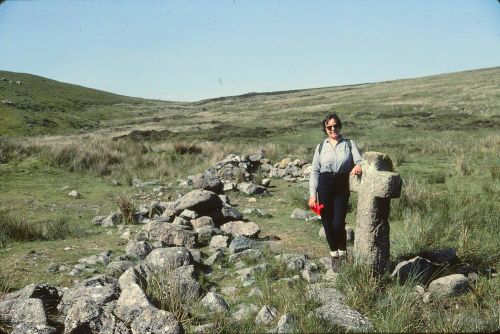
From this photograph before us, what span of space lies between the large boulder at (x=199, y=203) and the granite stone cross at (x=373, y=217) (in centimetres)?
374

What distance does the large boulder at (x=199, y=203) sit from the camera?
26.2 ft

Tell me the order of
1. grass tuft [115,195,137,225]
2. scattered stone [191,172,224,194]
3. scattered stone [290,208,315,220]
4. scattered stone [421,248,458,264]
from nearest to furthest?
scattered stone [421,248,458,264] < grass tuft [115,195,137,225] < scattered stone [290,208,315,220] < scattered stone [191,172,224,194]

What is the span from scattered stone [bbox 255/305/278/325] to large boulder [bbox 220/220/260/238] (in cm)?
318

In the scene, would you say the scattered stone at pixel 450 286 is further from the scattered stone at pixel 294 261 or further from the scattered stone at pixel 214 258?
the scattered stone at pixel 214 258

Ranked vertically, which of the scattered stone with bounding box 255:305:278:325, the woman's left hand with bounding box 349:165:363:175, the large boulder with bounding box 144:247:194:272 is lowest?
the scattered stone with bounding box 255:305:278:325

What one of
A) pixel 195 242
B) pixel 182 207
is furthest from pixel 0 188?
pixel 195 242

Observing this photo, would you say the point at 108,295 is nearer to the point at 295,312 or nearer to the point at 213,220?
the point at 295,312

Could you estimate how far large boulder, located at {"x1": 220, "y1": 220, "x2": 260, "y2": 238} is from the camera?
7.10 m

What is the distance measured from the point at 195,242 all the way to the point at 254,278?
74.0 inches

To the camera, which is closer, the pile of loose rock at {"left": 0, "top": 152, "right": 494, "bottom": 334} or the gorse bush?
the pile of loose rock at {"left": 0, "top": 152, "right": 494, "bottom": 334}

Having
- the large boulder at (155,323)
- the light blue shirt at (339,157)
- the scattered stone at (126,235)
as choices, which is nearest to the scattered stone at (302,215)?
the scattered stone at (126,235)

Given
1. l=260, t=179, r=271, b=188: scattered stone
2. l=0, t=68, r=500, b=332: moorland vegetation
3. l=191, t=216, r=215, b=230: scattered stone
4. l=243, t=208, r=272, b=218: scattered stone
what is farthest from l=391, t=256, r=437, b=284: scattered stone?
l=260, t=179, r=271, b=188: scattered stone

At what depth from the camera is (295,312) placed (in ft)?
12.4

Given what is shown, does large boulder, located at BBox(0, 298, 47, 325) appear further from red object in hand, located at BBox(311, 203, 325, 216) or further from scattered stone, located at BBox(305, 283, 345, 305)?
red object in hand, located at BBox(311, 203, 325, 216)
